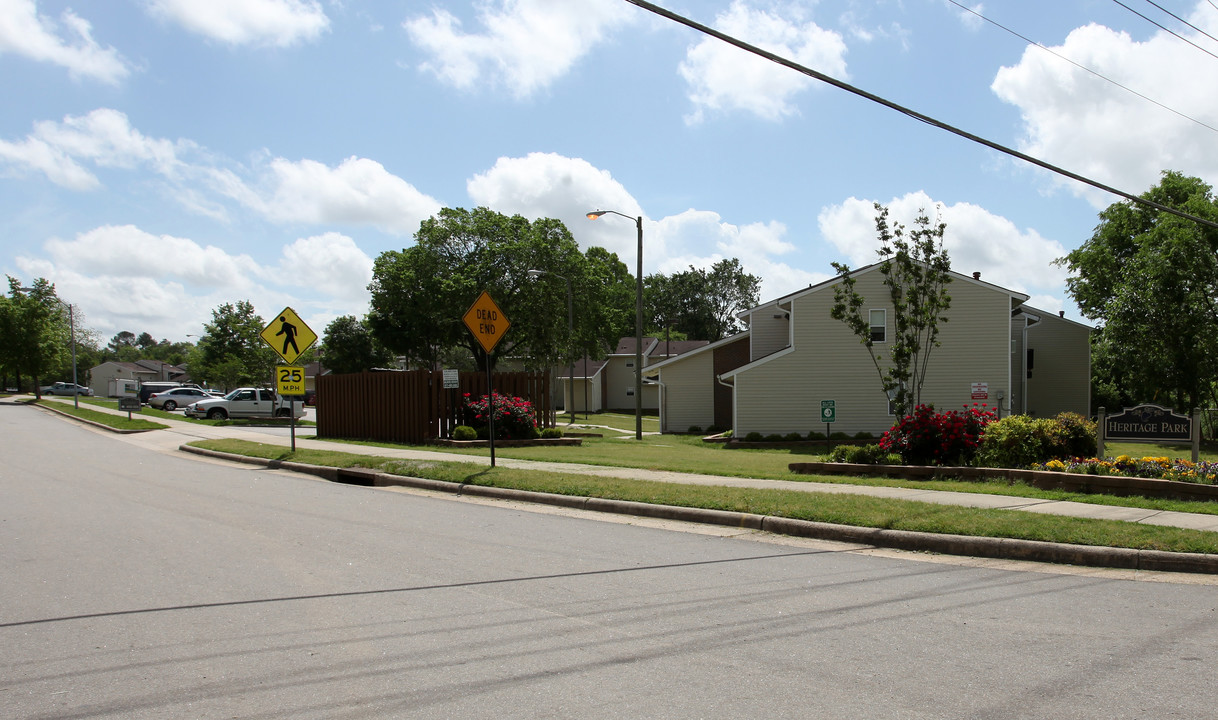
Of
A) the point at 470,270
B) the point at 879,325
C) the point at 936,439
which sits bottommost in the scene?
the point at 936,439

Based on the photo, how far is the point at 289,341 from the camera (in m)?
17.7

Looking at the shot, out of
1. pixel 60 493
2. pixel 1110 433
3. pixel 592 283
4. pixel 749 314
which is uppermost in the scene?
pixel 592 283

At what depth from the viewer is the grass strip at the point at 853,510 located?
313 inches

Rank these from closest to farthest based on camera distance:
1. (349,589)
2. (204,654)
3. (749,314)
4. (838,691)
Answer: (838,691), (204,654), (349,589), (749,314)

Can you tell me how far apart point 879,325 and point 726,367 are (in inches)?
307

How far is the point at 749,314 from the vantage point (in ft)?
114

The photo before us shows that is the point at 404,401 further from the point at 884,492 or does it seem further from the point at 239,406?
the point at 239,406

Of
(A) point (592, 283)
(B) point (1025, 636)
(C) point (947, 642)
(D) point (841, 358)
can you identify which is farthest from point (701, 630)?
(A) point (592, 283)

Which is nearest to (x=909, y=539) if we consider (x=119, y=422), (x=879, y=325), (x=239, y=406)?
(x=879, y=325)

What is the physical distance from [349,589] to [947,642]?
448 centimetres

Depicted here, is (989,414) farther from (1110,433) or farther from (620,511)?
(620,511)

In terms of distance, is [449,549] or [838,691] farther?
[449,549]

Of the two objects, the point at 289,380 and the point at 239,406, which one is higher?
the point at 289,380

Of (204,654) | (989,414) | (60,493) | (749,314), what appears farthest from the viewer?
(749,314)
